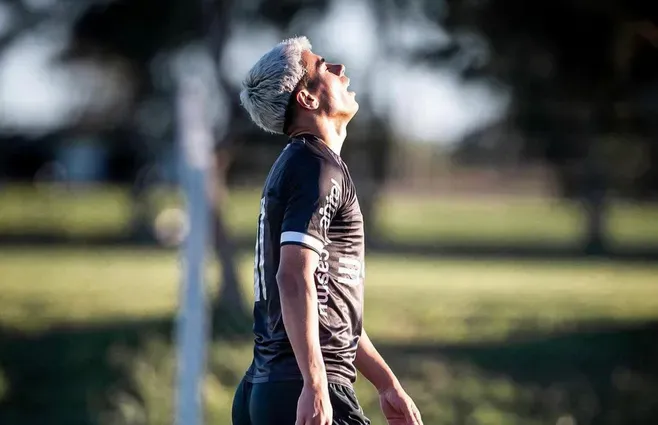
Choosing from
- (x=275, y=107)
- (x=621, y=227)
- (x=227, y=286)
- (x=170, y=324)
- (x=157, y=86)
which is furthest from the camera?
(x=621, y=227)

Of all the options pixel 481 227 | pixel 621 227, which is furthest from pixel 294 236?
pixel 481 227

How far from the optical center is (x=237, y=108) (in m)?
15.3

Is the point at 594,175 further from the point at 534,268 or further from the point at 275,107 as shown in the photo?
the point at 275,107

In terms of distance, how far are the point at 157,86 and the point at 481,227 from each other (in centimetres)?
2561

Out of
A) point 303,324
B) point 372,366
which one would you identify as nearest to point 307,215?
point 303,324

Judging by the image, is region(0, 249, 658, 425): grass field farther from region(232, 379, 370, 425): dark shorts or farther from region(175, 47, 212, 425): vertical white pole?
region(232, 379, 370, 425): dark shorts

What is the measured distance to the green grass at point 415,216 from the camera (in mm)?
35719

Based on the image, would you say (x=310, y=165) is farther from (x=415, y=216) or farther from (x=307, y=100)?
(x=415, y=216)

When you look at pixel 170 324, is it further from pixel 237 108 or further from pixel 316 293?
pixel 316 293

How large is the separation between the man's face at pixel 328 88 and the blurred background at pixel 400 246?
10.3ft

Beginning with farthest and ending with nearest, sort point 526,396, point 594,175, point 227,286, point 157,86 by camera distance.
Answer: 1. point 594,175
2. point 157,86
3. point 227,286
4. point 526,396

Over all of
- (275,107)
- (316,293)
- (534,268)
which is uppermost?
(275,107)

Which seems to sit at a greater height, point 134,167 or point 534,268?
point 134,167

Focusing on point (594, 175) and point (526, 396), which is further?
point (594, 175)
